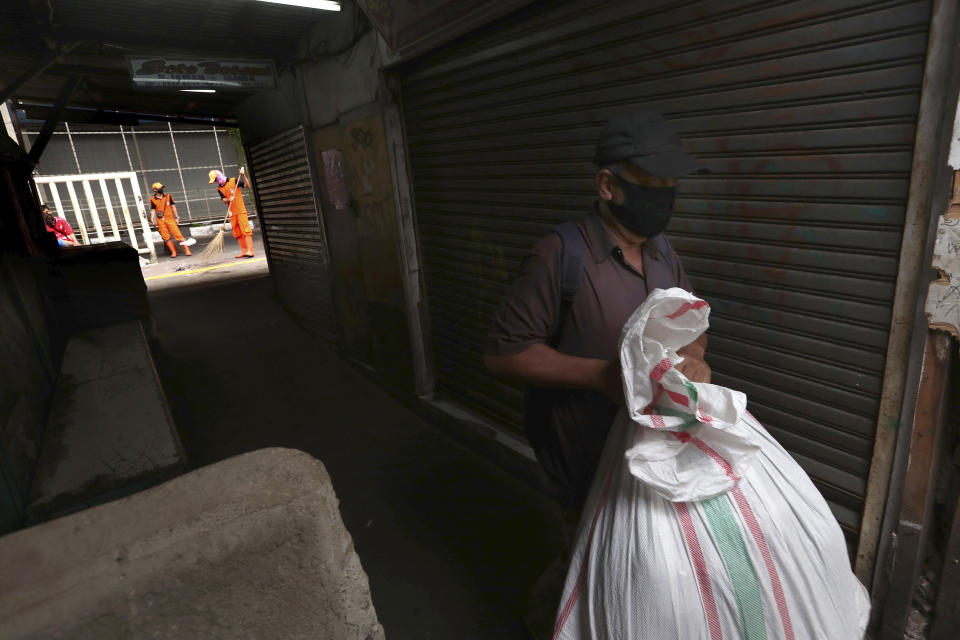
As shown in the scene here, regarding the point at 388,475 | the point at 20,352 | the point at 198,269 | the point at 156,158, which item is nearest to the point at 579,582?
the point at 388,475

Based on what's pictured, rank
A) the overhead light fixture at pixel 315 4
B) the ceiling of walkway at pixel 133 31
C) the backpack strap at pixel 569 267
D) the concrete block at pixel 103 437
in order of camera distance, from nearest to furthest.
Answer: the backpack strap at pixel 569 267
the concrete block at pixel 103 437
the overhead light fixture at pixel 315 4
the ceiling of walkway at pixel 133 31

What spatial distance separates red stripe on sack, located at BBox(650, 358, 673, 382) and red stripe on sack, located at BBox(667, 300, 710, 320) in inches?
5.4

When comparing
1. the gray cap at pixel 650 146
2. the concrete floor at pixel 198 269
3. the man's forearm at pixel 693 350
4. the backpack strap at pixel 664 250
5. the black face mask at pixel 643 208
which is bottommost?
the concrete floor at pixel 198 269

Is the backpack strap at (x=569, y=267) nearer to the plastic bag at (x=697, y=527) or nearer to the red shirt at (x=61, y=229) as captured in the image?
the plastic bag at (x=697, y=527)

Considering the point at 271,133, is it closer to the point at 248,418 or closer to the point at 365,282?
the point at 365,282

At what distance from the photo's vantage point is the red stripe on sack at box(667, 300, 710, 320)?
128 centimetres

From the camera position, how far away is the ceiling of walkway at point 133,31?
453cm

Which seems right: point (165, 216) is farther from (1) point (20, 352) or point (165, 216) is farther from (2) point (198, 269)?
(1) point (20, 352)

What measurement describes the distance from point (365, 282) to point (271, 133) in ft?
10.5

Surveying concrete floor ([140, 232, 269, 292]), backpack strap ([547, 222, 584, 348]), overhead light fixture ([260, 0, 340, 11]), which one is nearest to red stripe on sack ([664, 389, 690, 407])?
backpack strap ([547, 222, 584, 348])

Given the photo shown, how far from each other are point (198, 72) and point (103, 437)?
167 inches

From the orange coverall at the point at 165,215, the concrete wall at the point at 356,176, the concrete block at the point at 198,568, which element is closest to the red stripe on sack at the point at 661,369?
the concrete block at the point at 198,568

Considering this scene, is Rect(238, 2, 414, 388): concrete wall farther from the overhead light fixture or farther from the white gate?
the white gate

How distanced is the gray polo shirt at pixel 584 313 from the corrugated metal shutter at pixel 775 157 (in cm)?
72
